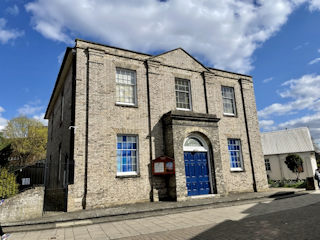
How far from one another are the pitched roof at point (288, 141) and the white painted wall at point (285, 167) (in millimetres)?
672

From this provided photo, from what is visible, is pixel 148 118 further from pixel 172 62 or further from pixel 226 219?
pixel 226 219

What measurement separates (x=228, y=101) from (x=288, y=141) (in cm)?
2038

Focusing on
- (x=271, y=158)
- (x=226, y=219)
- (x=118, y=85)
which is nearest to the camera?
(x=226, y=219)

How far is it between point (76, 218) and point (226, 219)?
5413 millimetres

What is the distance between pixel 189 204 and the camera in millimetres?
10219

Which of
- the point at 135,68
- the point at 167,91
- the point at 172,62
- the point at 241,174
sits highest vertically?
the point at 172,62

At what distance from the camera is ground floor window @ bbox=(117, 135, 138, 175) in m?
11.5

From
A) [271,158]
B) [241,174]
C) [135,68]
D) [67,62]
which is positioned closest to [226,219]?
[241,174]

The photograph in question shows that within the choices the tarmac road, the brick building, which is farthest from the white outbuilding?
the tarmac road

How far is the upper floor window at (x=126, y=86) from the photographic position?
1250cm

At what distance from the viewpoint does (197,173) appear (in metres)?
12.7

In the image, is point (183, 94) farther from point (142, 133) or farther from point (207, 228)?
point (207, 228)

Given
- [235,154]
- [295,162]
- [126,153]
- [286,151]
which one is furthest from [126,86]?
[286,151]

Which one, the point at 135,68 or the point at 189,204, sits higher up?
the point at 135,68
